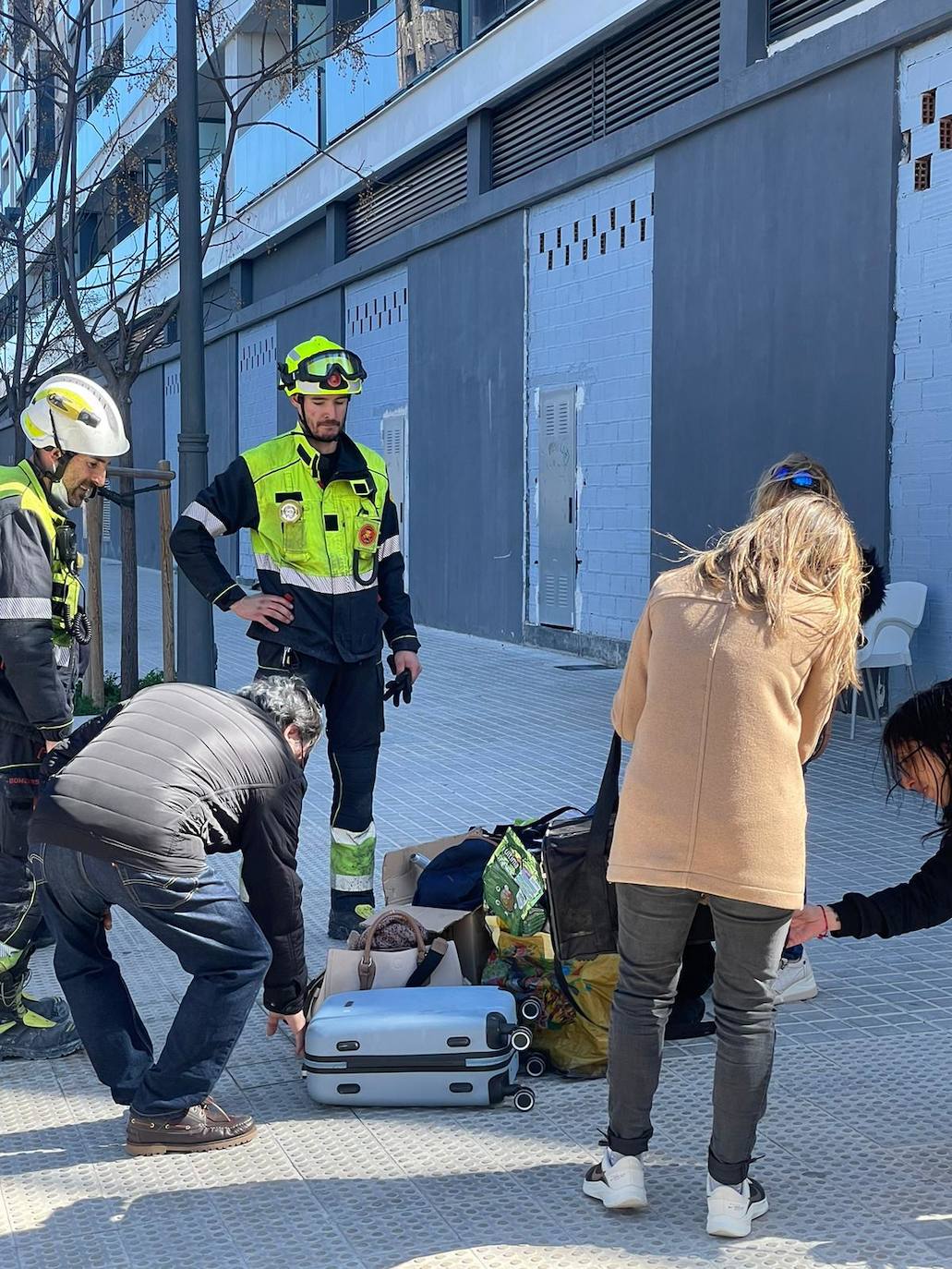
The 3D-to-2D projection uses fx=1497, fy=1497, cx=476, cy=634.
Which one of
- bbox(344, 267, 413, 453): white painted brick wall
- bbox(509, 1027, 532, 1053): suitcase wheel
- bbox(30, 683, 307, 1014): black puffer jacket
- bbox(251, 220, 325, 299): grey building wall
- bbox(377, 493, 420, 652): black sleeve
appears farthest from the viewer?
bbox(251, 220, 325, 299): grey building wall

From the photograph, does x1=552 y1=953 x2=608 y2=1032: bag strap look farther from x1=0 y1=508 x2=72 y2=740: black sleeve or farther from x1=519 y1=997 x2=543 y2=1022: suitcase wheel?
x1=0 y1=508 x2=72 y2=740: black sleeve

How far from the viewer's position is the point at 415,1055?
389 cm

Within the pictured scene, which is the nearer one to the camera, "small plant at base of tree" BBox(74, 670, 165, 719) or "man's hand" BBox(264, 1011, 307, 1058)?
"man's hand" BBox(264, 1011, 307, 1058)

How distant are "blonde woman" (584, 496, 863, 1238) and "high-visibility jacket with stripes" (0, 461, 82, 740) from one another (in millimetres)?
1860

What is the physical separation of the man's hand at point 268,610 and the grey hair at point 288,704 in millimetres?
1429

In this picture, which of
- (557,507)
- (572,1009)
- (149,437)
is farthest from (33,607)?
(149,437)

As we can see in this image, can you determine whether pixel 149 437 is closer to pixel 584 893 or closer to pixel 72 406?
pixel 72 406

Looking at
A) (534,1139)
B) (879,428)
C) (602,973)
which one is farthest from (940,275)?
(534,1139)

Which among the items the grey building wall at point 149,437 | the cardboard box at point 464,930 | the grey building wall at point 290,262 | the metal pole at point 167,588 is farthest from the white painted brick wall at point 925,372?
the grey building wall at point 149,437

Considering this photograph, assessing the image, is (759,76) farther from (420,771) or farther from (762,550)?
(762,550)

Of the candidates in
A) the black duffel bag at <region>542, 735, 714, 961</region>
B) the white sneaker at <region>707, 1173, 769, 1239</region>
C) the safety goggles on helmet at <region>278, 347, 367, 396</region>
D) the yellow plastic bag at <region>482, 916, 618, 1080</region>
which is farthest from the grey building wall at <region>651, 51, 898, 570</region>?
the white sneaker at <region>707, 1173, 769, 1239</region>

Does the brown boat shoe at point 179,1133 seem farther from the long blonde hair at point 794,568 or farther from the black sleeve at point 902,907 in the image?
the long blonde hair at point 794,568

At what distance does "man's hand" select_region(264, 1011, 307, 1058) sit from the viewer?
392 centimetres

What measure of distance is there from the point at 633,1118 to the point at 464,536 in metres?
13.1
